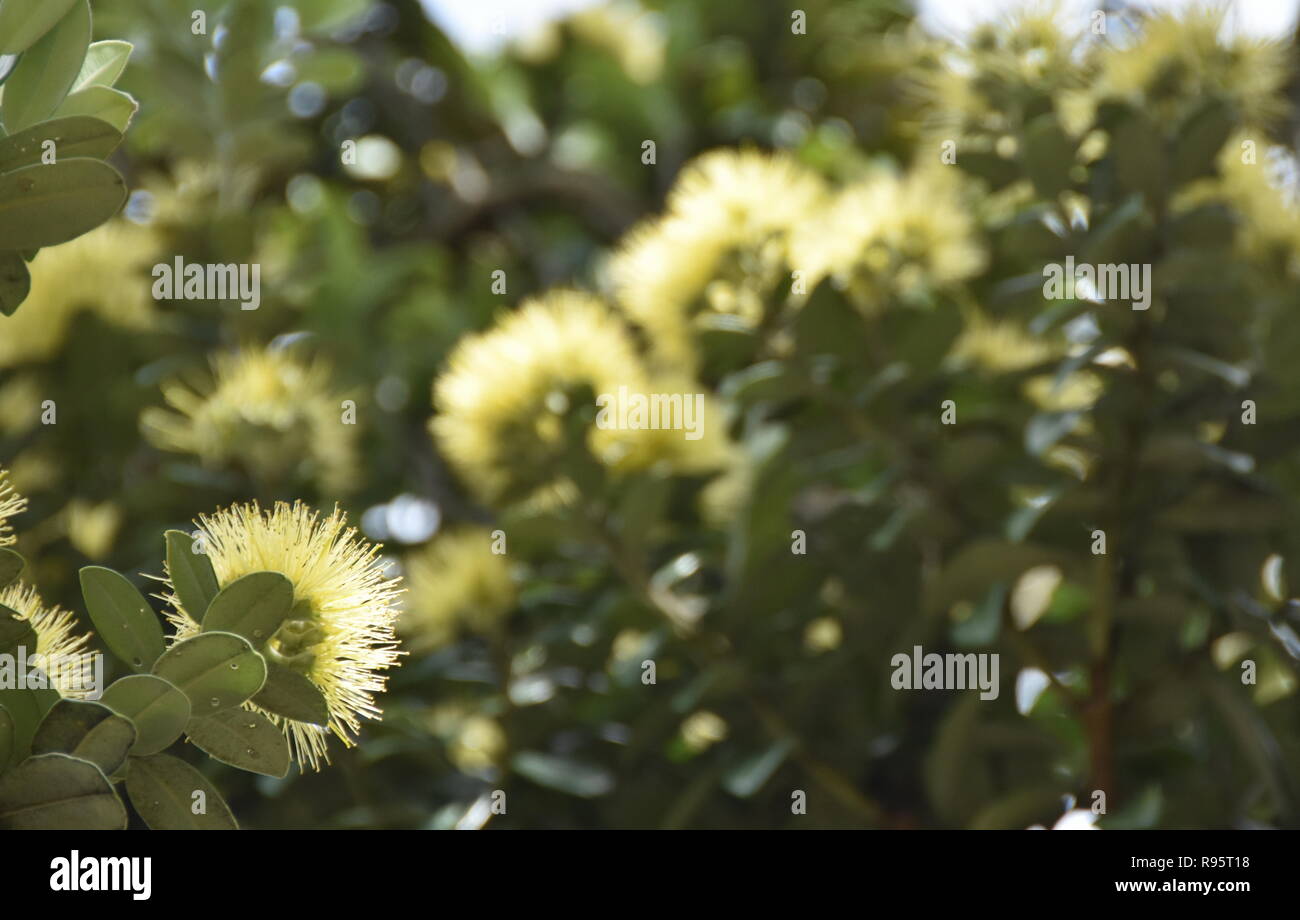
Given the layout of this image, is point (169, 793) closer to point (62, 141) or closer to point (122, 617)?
point (122, 617)

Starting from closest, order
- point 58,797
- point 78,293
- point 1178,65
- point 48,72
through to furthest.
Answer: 1. point 58,797
2. point 48,72
3. point 1178,65
4. point 78,293

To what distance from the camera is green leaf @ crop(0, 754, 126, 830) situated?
486mm

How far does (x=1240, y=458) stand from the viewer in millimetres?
882

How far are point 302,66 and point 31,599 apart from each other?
3.15 ft

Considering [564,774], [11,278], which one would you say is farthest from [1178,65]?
[11,278]

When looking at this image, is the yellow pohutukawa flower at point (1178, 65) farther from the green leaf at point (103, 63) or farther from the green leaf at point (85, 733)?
the green leaf at point (85, 733)

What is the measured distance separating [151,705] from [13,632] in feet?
0.21

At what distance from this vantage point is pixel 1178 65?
1010mm

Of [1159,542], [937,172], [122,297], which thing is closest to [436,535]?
[122,297]

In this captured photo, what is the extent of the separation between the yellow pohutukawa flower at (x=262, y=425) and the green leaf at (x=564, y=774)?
1.12 feet

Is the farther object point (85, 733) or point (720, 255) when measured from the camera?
point (720, 255)

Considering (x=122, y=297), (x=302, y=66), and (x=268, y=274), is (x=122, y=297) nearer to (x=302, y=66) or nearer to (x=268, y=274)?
(x=268, y=274)

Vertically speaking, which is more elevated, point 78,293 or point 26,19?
point 78,293

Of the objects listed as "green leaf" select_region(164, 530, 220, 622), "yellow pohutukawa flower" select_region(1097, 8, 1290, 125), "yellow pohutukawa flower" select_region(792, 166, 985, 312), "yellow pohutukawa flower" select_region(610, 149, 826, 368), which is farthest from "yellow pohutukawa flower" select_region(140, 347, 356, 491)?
"yellow pohutukawa flower" select_region(1097, 8, 1290, 125)
